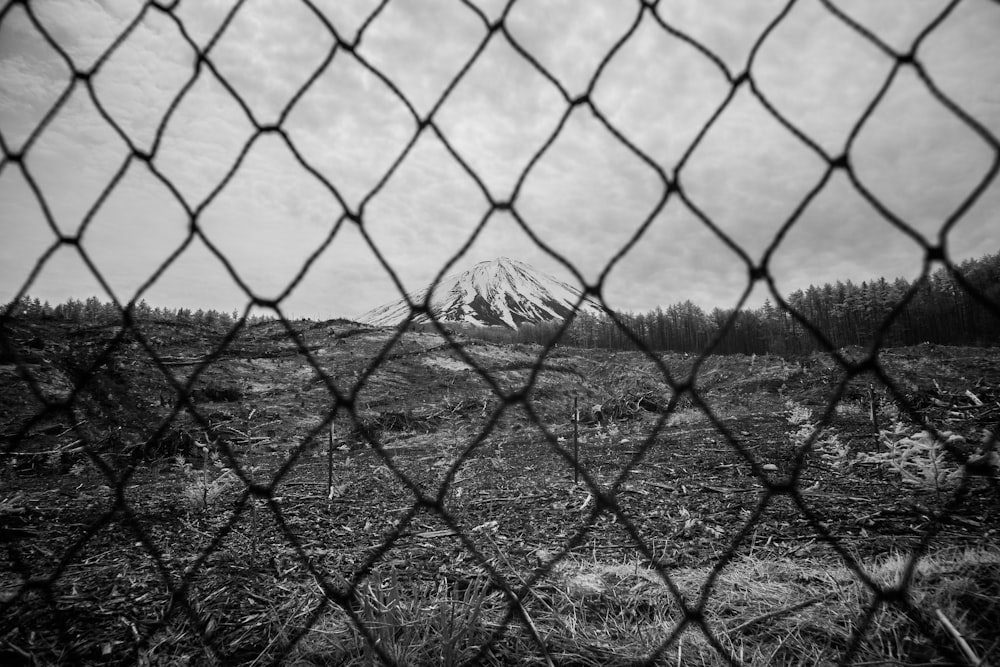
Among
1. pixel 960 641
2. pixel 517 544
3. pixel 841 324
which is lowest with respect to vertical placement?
pixel 960 641

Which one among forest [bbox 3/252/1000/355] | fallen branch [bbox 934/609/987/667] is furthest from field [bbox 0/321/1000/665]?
forest [bbox 3/252/1000/355]

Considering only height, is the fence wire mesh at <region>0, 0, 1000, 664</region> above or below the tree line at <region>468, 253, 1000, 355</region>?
below

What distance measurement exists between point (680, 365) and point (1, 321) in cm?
1419

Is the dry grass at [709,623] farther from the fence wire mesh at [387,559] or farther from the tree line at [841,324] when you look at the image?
the tree line at [841,324]

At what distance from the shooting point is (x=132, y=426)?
6.13 metres

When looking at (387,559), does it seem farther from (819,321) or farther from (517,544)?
(819,321)

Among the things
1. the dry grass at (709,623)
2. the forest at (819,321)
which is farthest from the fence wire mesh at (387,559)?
the forest at (819,321)

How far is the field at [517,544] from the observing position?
46.5 inches

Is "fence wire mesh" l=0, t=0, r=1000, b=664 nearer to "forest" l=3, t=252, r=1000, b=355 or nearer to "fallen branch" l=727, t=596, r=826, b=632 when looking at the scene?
"fallen branch" l=727, t=596, r=826, b=632

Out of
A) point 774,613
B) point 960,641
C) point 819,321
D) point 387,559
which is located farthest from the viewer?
point 819,321

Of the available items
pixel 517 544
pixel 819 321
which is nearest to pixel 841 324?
pixel 819 321

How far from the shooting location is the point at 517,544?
230 centimetres

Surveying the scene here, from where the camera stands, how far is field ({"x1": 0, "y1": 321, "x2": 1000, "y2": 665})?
3.88 feet

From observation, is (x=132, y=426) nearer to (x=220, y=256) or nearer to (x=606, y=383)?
(x=220, y=256)
